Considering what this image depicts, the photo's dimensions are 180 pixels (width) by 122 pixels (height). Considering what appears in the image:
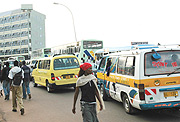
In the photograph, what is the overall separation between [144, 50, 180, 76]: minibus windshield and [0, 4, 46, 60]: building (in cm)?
8212

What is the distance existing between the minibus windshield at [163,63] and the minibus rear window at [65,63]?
7.18m

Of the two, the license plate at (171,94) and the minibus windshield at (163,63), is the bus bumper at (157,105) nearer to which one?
the license plate at (171,94)

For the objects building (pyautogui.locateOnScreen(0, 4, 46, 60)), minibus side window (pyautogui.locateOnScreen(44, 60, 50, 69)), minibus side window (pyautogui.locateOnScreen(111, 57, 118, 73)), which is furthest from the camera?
building (pyautogui.locateOnScreen(0, 4, 46, 60))

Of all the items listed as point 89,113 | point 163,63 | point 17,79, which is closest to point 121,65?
point 163,63

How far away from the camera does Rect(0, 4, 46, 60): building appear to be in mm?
85938

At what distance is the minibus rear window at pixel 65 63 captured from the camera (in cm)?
1273

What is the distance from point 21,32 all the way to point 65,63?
7879 centimetres

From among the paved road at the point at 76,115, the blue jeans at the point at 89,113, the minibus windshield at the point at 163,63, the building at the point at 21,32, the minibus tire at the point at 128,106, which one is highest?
the building at the point at 21,32

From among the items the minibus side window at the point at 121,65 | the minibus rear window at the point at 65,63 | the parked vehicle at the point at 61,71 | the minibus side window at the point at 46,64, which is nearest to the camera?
Answer: the minibus side window at the point at 121,65

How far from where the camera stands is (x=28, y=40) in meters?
85.4

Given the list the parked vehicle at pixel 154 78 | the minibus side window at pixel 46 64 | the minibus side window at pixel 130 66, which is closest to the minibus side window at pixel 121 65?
the minibus side window at pixel 130 66

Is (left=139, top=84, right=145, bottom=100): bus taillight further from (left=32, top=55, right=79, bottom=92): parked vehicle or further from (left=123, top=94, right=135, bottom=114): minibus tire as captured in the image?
(left=32, top=55, right=79, bottom=92): parked vehicle

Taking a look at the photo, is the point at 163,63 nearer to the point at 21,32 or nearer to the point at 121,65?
the point at 121,65

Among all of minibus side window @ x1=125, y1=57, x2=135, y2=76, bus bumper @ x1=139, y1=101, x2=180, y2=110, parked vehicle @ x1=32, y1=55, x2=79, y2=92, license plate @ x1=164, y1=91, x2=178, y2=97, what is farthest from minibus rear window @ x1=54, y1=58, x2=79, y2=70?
license plate @ x1=164, y1=91, x2=178, y2=97
